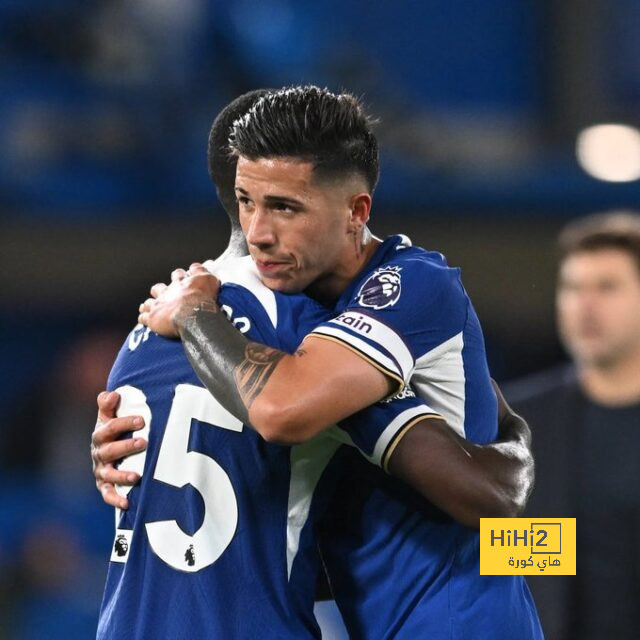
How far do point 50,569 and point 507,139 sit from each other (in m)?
3.60

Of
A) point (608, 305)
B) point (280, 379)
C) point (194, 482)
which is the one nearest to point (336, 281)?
point (280, 379)

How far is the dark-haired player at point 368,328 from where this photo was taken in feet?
6.79

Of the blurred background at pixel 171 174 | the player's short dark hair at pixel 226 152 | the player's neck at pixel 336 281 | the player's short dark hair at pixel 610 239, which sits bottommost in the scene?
the player's neck at pixel 336 281

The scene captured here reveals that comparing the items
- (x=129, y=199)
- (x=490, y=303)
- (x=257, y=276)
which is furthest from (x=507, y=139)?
(x=257, y=276)

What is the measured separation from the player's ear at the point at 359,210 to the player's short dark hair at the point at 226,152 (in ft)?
1.05

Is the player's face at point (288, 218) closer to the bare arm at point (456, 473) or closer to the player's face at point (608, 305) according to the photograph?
the bare arm at point (456, 473)

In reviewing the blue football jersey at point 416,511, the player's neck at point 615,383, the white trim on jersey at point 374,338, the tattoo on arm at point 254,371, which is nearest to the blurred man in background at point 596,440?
the player's neck at point 615,383

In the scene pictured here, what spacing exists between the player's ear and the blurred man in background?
3.74 feet

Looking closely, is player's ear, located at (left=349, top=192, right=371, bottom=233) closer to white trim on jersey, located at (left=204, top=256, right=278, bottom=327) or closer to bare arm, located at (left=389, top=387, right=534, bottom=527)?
white trim on jersey, located at (left=204, top=256, right=278, bottom=327)

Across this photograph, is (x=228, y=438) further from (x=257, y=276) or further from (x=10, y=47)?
(x=10, y=47)

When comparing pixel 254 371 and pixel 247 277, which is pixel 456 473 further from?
pixel 247 277

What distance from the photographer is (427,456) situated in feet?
6.68

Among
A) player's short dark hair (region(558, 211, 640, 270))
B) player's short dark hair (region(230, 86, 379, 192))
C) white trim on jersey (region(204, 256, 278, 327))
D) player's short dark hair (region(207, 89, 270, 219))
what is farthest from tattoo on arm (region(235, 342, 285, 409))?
player's short dark hair (region(558, 211, 640, 270))

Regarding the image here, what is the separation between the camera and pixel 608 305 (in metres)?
3.70
